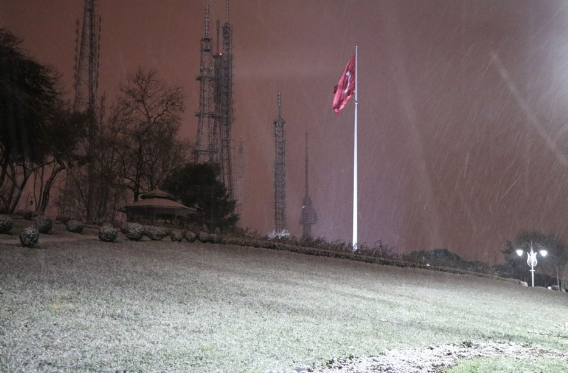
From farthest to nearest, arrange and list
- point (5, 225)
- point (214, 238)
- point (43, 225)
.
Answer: point (214, 238) → point (43, 225) → point (5, 225)

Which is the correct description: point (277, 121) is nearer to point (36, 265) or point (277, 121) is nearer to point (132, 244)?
point (132, 244)

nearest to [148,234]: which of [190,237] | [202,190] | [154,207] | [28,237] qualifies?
[190,237]

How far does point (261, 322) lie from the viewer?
9672 millimetres

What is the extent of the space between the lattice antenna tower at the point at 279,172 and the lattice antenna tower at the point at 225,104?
5307mm

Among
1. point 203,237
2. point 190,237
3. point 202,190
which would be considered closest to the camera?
point 190,237

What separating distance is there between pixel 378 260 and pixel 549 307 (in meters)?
7.49

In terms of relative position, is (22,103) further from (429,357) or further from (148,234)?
(429,357)

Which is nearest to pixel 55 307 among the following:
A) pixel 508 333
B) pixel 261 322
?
pixel 261 322

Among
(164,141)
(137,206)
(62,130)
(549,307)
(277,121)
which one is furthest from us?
(277,121)

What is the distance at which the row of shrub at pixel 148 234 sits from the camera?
17.9 meters

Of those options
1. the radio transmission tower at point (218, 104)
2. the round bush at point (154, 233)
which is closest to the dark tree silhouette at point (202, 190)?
the radio transmission tower at point (218, 104)

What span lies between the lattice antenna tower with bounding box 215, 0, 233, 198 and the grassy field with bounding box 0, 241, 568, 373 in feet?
103

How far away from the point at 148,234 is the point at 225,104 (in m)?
32.4

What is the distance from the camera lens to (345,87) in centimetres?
2930
